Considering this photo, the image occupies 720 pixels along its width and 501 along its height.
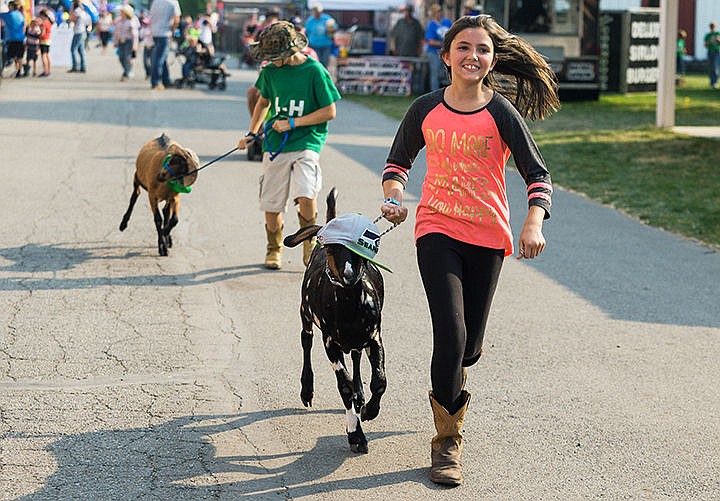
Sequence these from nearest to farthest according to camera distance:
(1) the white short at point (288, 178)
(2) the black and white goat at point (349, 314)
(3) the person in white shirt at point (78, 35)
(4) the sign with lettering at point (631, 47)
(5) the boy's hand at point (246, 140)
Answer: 1. (2) the black and white goat at point (349, 314)
2. (5) the boy's hand at point (246, 140)
3. (1) the white short at point (288, 178)
4. (4) the sign with lettering at point (631, 47)
5. (3) the person in white shirt at point (78, 35)

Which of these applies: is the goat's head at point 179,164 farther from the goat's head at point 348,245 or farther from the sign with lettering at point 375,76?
the sign with lettering at point 375,76

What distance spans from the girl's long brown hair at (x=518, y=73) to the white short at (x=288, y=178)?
11.9 feet

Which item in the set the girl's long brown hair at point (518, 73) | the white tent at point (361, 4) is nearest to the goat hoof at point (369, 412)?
the girl's long brown hair at point (518, 73)

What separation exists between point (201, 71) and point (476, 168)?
79.8ft

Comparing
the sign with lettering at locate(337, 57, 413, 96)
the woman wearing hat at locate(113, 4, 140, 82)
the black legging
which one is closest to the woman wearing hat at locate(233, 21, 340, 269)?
the black legging

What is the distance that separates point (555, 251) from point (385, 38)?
27.3 m

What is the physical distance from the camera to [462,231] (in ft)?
16.3

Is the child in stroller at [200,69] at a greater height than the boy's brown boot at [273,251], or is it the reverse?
the child in stroller at [200,69]

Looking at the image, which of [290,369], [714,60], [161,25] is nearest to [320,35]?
[161,25]

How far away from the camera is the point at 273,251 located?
930 centimetres

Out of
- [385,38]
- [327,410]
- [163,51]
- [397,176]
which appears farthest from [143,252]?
[385,38]

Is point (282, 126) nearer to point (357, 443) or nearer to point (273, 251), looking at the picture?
→ point (273, 251)

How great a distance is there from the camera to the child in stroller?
2833cm

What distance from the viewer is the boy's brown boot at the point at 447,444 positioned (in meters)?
4.94
